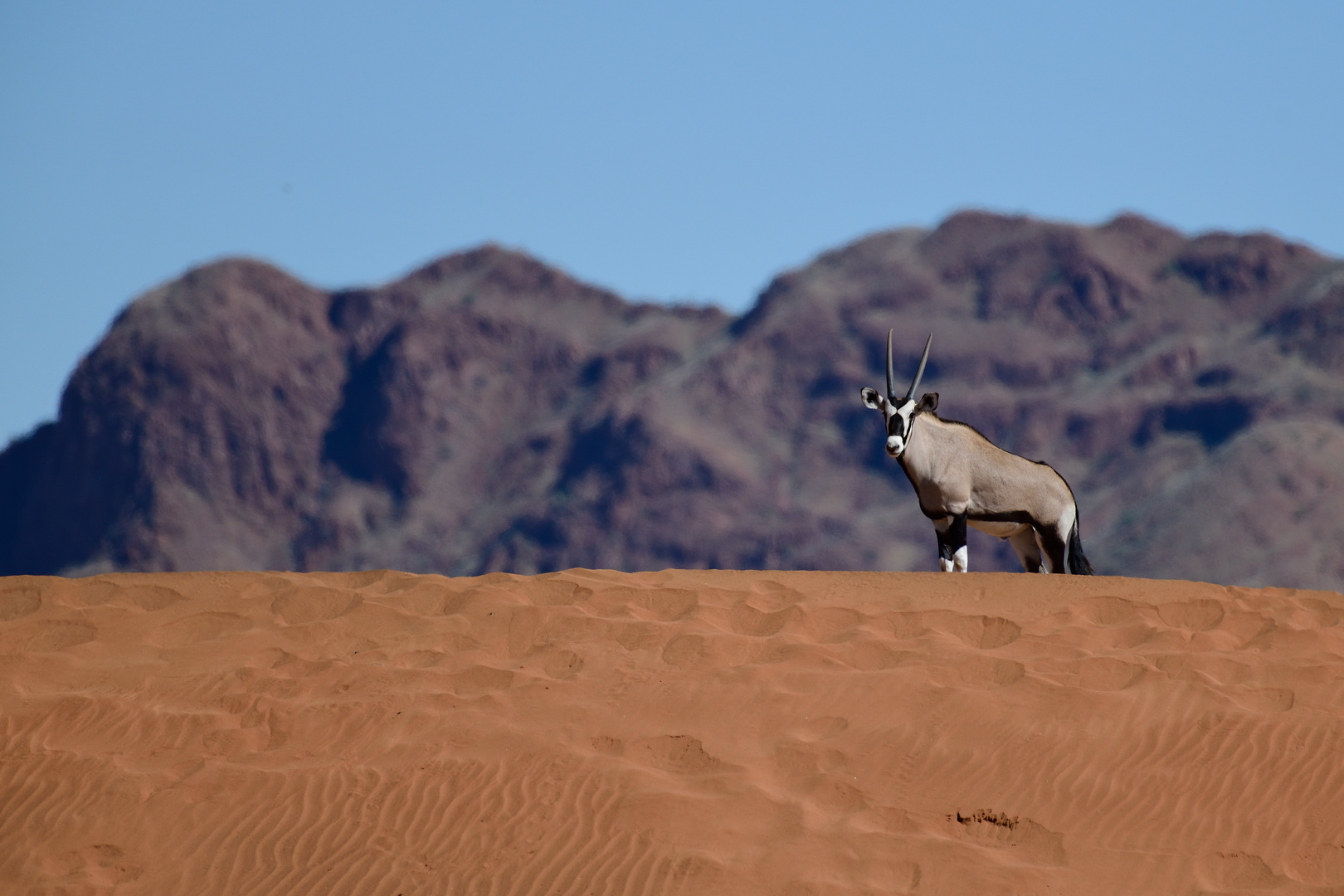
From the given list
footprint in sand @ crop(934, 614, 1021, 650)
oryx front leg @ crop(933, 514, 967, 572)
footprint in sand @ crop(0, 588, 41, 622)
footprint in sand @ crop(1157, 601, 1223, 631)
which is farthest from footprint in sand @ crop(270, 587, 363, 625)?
footprint in sand @ crop(1157, 601, 1223, 631)

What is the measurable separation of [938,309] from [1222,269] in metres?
17.7

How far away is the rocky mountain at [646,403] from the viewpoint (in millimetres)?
77500

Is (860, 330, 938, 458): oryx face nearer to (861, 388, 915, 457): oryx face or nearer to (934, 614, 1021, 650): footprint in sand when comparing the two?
(861, 388, 915, 457): oryx face

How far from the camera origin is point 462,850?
7.40 meters

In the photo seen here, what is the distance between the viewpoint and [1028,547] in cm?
1345

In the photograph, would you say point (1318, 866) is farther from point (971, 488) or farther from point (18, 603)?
point (18, 603)

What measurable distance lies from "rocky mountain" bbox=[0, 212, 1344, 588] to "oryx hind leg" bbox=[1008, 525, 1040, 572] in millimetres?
58257

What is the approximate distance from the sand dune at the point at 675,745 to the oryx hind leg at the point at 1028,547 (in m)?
2.77

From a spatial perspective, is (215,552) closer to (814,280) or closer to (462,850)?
(814,280)

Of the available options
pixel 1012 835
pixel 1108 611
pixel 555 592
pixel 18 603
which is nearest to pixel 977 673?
pixel 1012 835

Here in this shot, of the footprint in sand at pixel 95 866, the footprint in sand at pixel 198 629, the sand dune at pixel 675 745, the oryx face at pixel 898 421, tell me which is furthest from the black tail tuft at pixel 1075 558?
the footprint in sand at pixel 95 866

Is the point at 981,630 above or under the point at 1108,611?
under

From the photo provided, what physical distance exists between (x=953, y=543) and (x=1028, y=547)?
1.27 m

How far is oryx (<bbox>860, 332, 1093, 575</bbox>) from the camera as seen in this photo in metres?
12.6
